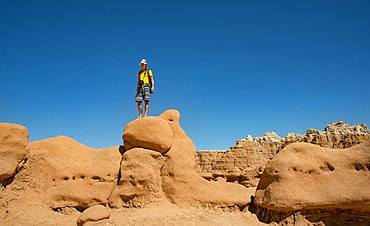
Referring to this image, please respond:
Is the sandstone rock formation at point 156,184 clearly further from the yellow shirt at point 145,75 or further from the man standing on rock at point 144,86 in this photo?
the yellow shirt at point 145,75

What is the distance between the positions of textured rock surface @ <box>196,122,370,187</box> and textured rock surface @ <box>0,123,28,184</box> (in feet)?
27.8

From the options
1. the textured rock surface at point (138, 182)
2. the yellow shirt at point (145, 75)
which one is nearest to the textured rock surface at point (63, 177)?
Result: the textured rock surface at point (138, 182)

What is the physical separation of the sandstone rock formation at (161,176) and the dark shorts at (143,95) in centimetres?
91

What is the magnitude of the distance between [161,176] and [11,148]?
4161 mm

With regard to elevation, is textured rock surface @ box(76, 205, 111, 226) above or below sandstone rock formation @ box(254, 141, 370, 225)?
below

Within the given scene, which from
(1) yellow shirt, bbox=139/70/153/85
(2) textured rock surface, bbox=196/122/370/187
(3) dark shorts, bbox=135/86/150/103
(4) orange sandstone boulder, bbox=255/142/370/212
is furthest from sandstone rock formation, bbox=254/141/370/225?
(2) textured rock surface, bbox=196/122/370/187

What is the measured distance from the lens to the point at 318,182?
745cm

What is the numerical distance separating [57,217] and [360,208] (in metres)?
7.48

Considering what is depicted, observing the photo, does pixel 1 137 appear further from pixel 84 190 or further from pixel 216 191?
pixel 216 191

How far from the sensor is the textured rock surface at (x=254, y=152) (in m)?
15.7

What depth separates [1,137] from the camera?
8.25 meters

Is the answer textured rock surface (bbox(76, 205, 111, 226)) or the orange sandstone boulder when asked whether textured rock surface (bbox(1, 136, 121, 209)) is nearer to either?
textured rock surface (bbox(76, 205, 111, 226))

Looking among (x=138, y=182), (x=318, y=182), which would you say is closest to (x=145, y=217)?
(x=138, y=182)

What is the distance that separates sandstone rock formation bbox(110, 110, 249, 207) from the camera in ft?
26.5
